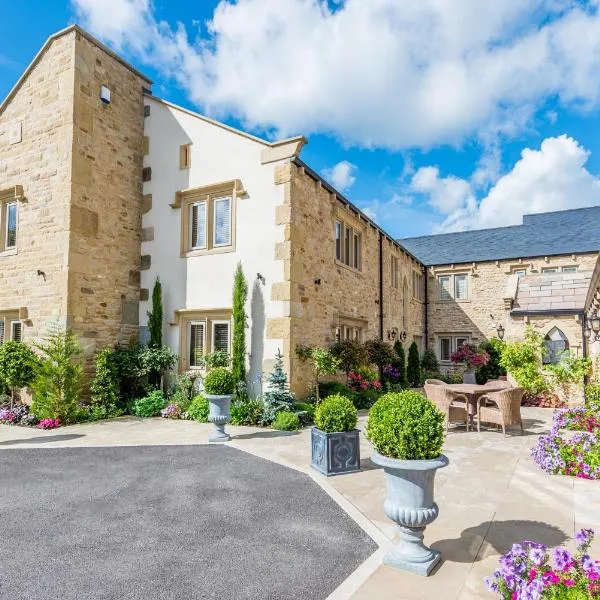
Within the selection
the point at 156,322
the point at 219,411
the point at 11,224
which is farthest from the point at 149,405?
the point at 11,224

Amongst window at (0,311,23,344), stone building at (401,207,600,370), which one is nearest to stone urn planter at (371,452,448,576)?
window at (0,311,23,344)

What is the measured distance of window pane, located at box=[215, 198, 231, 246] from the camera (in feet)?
39.0

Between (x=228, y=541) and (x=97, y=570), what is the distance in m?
1.14

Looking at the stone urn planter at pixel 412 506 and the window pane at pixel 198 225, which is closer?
the stone urn planter at pixel 412 506

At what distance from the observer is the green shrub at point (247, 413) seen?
9938mm

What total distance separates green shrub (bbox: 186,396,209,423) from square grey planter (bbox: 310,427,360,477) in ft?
15.0

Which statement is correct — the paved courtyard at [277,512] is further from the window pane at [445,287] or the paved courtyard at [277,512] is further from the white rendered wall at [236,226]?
the window pane at [445,287]

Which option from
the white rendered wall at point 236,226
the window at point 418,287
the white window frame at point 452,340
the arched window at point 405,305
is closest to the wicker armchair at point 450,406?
the white rendered wall at point 236,226

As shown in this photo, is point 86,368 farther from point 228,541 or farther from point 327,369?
point 228,541

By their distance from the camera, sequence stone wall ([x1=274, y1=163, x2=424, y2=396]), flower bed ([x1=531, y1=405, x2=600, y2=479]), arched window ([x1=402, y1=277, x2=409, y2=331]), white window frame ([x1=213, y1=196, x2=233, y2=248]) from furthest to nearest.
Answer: arched window ([x1=402, y1=277, x2=409, y2=331]) < white window frame ([x1=213, y1=196, x2=233, y2=248]) < stone wall ([x1=274, y1=163, x2=424, y2=396]) < flower bed ([x1=531, y1=405, x2=600, y2=479])

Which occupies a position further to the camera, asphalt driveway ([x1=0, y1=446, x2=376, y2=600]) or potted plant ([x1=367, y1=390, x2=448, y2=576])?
potted plant ([x1=367, y1=390, x2=448, y2=576])

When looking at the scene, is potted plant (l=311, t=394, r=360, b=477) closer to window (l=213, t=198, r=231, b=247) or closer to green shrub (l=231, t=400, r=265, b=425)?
green shrub (l=231, t=400, r=265, b=425)

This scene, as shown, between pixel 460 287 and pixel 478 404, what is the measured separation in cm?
1584

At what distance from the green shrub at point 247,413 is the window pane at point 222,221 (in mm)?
4317
